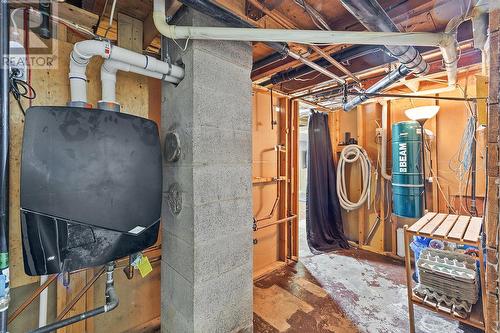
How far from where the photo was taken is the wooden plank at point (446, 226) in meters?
1.61

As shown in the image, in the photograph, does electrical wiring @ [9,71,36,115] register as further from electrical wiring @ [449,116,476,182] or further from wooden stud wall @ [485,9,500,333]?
electrical wiring @ [449,116,476,182]

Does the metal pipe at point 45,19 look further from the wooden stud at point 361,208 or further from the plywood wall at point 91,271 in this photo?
the wooden stud at point 361,208

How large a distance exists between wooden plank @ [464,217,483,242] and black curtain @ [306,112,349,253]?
6.14 feet

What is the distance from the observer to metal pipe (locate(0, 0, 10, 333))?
929mm

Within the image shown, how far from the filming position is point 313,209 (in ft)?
11.8

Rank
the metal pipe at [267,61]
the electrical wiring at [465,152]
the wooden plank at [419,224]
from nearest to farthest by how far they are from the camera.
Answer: the wooden plank at [419,224]
the metal pipe at [267,61]
the electrical wiring at [465,152]

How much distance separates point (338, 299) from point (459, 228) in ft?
4.10

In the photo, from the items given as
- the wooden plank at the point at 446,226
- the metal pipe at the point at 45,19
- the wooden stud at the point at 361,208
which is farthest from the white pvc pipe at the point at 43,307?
the wooden stud at the point at 361,208

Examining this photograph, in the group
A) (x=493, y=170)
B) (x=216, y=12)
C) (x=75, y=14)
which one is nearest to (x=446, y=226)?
(x=493, y=170)

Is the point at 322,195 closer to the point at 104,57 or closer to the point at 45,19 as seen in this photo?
the point at 104,57

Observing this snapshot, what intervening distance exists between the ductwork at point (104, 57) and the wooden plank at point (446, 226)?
2.06 m

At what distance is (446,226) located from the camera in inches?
69.9

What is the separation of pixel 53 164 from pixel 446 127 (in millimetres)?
4000

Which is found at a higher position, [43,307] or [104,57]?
[104,57]
